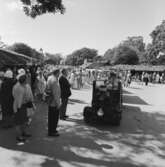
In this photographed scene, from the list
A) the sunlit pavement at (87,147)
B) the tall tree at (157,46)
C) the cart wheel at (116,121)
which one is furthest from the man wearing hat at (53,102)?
the tall tree at (157,46)

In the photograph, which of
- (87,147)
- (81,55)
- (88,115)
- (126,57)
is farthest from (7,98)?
(81,55)

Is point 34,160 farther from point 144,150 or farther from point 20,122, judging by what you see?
point 144,150

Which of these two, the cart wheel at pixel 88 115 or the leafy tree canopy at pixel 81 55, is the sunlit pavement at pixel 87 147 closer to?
the cart wheel at pixel 88 115

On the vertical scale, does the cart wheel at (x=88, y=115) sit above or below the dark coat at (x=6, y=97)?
below

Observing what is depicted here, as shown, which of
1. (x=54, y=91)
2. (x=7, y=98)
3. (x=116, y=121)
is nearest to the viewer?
(x=54, y=91)

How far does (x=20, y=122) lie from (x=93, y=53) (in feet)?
336

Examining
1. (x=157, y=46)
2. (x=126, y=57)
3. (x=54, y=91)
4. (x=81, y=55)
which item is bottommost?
(x=54, y=91)

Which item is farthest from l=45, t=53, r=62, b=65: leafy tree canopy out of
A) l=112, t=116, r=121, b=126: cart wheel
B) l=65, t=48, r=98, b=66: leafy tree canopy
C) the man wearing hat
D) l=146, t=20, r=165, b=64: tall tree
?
the man wearing hat

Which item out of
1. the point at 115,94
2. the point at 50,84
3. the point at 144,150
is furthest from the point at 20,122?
the point at 115,94

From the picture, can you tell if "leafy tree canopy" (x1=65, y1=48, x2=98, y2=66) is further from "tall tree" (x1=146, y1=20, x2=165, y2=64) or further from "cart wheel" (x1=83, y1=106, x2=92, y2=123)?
"cart wheel" (x1=83, y1=106, x2=92, y2=123)

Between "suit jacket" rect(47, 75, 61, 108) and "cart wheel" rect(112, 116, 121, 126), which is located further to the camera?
"cart wheel" rect(112, 116, 121, 126)

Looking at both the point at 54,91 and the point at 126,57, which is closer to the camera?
the point at 54,91

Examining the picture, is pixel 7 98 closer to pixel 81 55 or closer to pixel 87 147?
pixel 87 147

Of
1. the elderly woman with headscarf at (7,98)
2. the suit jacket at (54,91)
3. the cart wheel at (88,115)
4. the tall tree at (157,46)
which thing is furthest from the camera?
the tall tree at (157,46)
